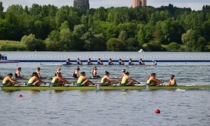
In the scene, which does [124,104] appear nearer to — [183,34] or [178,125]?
[178,125]

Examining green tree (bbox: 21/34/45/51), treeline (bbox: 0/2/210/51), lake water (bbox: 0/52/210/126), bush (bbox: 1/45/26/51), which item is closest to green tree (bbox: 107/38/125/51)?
treeline (bbox: 0/2/210/51)

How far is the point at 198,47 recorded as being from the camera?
140625mm

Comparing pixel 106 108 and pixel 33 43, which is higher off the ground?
pixel 33 43

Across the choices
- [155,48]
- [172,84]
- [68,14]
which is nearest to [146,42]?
[155,48]

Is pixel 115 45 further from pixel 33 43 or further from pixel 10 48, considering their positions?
pixel 10 48

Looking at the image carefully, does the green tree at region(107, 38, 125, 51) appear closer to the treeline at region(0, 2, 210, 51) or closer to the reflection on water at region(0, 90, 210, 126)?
the treeline at region(0, 2, 210, 51)

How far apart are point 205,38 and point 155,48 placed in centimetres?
1601

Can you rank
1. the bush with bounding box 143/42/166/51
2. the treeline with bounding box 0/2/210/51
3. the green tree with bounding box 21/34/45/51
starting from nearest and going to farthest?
the green tree with bounding box 21/34/45/51 < the treeline with bounding box 0/2/210/51 < the bush with bounding box 143/42/166/51

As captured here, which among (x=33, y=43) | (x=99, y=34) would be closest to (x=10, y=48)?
(x=33, y=43)

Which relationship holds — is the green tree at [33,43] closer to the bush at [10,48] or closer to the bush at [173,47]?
the bush at [10,48]

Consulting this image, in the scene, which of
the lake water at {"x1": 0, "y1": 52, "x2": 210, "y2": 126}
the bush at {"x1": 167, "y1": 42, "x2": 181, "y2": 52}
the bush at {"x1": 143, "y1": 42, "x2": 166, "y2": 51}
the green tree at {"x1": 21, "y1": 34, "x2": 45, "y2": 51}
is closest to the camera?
the lake water at {"x1": 0, "y1": 52, "x2": 210, "y2": 126}

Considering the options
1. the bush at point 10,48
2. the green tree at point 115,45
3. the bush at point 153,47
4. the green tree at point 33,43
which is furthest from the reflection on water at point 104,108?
the bush at point 153,47

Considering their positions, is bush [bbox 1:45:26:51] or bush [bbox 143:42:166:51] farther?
bush [bbox 143:42:166:51]

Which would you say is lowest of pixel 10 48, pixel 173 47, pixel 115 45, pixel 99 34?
pixel 173 47
